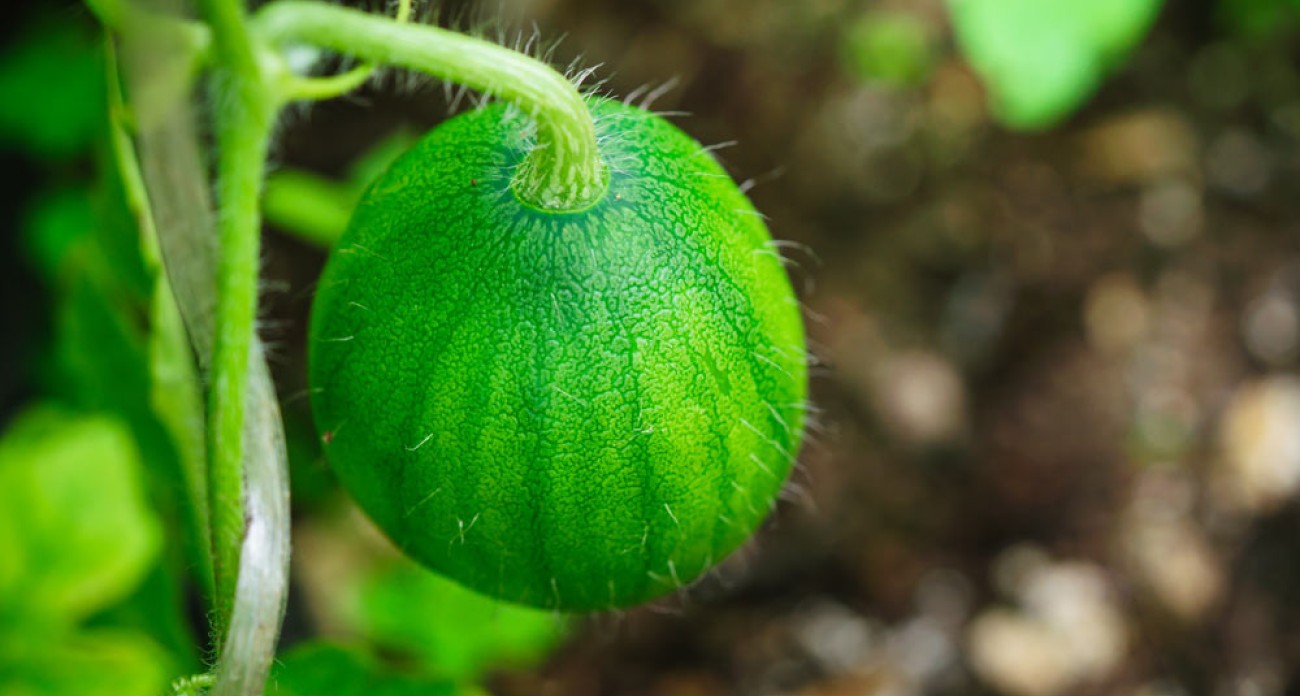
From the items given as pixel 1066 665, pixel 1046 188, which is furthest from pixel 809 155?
pixel 1066 665

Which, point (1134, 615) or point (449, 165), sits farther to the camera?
point (1134, 615)

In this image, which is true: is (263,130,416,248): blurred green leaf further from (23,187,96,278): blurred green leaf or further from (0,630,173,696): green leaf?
(0,630,173,696): green leaf

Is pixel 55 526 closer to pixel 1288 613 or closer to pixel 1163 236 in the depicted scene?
pixel 1288 613

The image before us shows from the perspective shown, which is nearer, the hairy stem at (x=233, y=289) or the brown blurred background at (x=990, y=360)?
the hairy stem at (x=233, y=289)

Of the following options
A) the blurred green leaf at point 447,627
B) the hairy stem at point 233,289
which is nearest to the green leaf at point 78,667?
the hairy stem at point 233,289

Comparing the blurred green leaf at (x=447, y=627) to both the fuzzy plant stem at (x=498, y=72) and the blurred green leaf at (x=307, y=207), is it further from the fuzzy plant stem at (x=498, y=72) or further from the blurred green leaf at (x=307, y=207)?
the fuzzy plant stem at (x=498, y=72)

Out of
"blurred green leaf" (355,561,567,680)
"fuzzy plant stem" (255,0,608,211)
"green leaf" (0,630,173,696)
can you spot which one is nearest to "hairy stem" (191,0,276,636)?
"fuzzy plant stem" (255,0,608,211)
